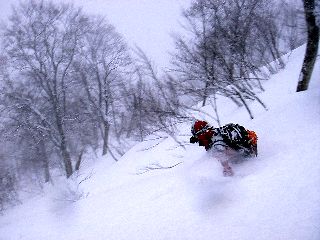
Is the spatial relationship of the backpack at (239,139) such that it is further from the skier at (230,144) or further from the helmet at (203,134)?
the helmet at (203,134)

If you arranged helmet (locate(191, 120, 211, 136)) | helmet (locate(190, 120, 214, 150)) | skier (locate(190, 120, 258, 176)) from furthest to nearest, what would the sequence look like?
helmet (locate(191, 120, 211, 136))
helmet (locate(190, 120, 214, 150))
skier (locate(190, 120, 258, 176))

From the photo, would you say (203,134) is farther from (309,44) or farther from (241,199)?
(309,44)

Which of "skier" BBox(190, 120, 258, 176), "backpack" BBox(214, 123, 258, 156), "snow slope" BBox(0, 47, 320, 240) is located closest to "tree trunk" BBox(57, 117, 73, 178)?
"snow slope" BBox(0, 47, 320, 240)

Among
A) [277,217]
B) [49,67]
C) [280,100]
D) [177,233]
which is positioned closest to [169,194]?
[177,233]

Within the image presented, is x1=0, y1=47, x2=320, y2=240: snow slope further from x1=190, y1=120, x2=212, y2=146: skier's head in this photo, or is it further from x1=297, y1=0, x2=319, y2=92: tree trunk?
x1=190, y1=120, x2=212, y2=146: skier's head

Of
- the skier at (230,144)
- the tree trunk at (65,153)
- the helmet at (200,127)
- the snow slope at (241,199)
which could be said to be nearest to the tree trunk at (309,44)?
the snow slope at (241,199)

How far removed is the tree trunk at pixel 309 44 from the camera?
21.6 ft

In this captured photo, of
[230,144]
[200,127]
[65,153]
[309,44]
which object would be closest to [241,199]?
[230,144]

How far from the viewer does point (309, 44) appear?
272 inches

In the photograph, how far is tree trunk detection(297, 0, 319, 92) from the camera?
6.59 m

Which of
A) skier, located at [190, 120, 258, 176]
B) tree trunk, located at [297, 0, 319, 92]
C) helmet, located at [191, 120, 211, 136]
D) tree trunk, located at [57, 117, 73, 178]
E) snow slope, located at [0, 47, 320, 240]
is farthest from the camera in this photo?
tree trunk, located at [57, 117, 73, 178]

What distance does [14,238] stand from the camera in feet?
24.7

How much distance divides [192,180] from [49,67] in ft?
57.4

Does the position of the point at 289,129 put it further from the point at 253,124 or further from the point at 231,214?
the point at 231,214
